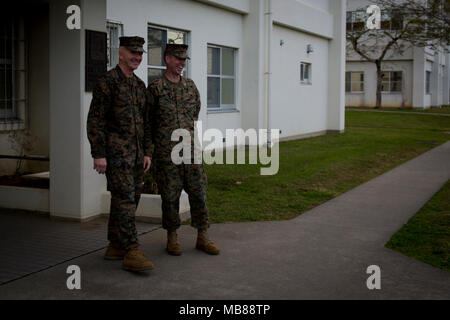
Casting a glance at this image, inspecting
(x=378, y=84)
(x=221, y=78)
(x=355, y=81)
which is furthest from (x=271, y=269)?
(x=355, y=81)

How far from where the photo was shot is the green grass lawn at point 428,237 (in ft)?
20.3

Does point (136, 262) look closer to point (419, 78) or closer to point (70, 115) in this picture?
point (70, 115)

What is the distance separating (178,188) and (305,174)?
6034 millimetres

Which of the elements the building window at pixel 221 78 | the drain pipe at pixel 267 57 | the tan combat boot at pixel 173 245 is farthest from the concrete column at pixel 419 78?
the tan combat boot at pixel 173 245

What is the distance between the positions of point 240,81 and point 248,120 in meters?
1.08

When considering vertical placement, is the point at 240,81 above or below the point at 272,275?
above

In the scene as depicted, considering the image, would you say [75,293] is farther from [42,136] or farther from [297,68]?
[297,68]

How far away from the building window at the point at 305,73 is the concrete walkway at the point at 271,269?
41.6 feet

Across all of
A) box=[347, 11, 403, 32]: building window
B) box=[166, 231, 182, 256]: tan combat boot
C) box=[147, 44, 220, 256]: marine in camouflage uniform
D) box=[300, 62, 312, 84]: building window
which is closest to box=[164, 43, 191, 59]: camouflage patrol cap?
box=[147, 44, 220, 256]: marine in camouflage uniform

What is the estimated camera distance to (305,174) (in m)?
11.7

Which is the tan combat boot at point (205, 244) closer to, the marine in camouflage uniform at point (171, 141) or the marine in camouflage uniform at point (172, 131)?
the marine in camouflage uniform at point (172, 131)
